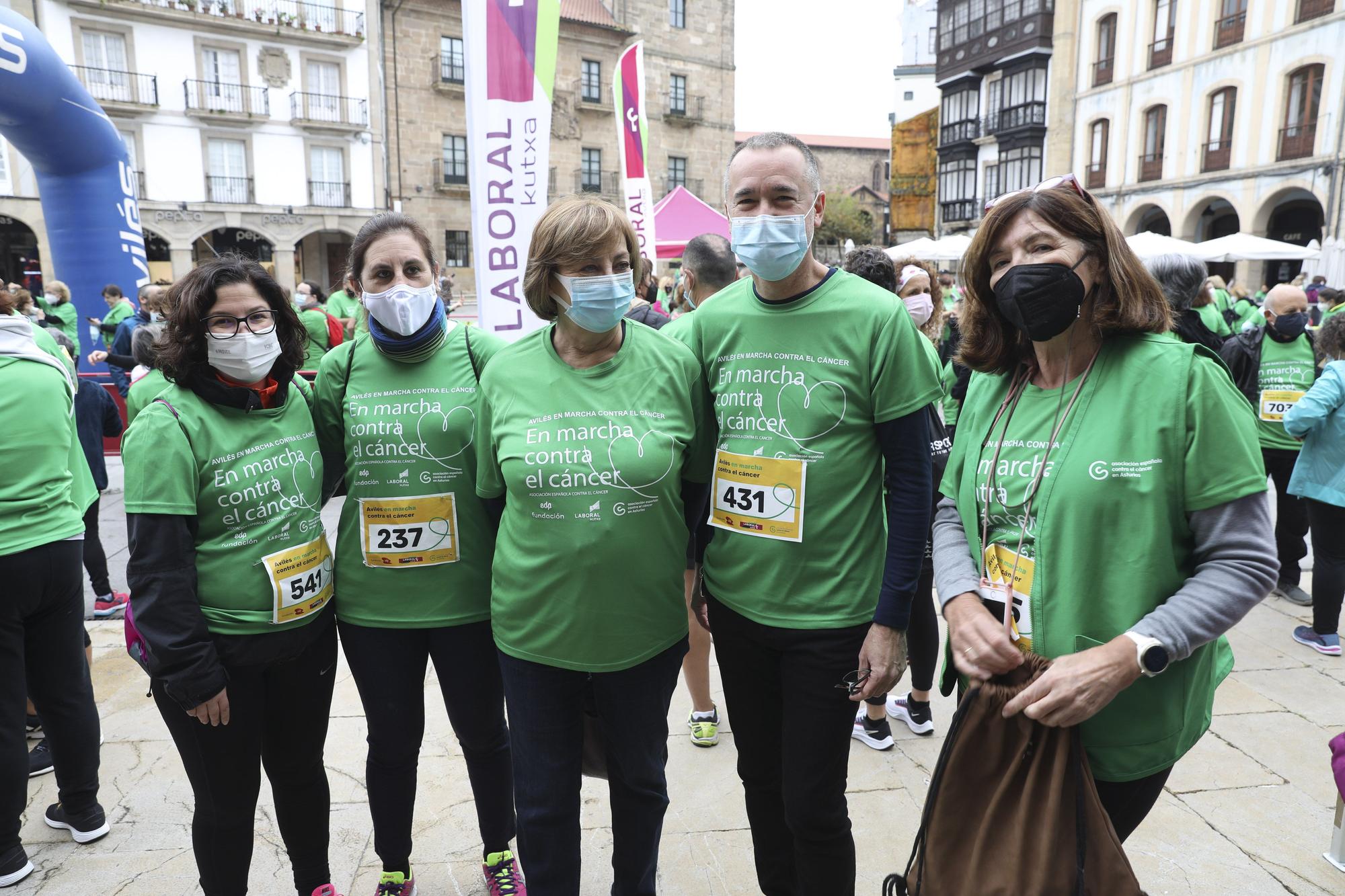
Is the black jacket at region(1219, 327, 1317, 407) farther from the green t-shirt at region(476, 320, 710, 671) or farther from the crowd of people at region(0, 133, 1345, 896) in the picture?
the green t-shirt at region(476, 320, 710, 671)

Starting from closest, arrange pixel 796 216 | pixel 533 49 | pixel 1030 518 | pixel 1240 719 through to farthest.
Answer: pixel 1030 518 < pixel 796 216 < pixel 1240 719 < pixel 533 49

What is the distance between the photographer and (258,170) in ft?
88.6

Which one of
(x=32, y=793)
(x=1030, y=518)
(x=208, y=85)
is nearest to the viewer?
(x=1030, y=518)

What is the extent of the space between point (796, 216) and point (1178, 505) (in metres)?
1.11

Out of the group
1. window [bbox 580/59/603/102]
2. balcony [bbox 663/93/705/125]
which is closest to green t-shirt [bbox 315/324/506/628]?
window [bbox 580/59/603/102]

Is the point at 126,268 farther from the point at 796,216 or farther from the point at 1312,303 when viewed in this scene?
the point at 1312,303

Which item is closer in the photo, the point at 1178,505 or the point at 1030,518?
the point at 1178,505

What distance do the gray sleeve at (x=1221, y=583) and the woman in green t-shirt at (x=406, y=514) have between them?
68.0 inches

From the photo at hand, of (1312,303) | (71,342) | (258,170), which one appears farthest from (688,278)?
(258,170)

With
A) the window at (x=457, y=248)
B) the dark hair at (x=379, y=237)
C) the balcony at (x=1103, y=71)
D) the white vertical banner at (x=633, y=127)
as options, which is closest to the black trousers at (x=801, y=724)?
the dark hair at (x=379, y=237)

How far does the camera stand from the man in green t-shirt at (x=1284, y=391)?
5.37 metres

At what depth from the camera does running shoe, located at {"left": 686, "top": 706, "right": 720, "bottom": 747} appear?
3.74m

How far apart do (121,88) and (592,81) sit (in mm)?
16563

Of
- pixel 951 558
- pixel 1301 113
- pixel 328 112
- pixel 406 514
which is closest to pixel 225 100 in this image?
pixel 328 112
